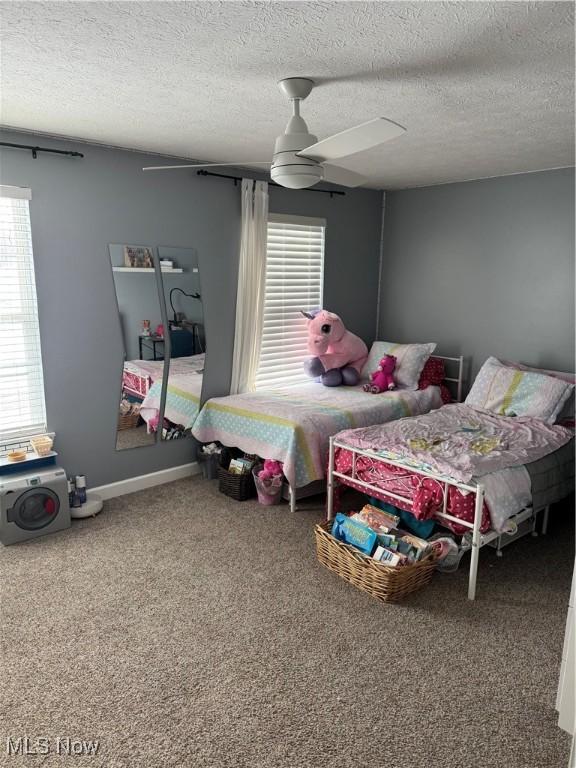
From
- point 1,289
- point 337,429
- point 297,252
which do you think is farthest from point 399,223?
point 1,289

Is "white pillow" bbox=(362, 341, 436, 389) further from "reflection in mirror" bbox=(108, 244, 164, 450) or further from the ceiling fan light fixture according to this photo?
the ceiling fan light fixture

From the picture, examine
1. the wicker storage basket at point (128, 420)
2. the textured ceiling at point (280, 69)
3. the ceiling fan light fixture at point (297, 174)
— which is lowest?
the wicker storage basket at point (128, 420)

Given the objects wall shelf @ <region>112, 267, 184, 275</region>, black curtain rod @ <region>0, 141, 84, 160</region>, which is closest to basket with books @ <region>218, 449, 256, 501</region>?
wall shelf @ <region>112, 267, 184, 275</region>

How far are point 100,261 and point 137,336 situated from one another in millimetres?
573

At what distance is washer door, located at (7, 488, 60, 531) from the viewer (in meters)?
3.40

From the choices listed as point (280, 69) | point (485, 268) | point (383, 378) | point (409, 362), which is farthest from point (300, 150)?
point (485, 268)

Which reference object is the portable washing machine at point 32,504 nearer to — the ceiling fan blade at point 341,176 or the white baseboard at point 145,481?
the white baseboard at point 145,481

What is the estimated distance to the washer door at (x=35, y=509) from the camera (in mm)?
3398

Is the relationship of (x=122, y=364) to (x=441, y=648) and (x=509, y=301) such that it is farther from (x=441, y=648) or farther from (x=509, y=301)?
(x=509, y=301)

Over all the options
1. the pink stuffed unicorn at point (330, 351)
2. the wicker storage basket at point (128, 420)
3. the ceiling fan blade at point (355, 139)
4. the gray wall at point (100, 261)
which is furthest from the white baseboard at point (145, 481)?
the ceiling fan blade at point (355, 139)

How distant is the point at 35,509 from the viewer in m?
3.49

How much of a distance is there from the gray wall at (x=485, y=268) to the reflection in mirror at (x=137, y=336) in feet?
8.37

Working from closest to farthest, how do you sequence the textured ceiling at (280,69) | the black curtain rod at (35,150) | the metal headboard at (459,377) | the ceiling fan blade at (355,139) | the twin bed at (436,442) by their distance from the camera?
the textured ceiling at (280,69) < the ceiling fan blade at (355,139) < the twin bed at (436,442) < the black curtain rod at (35,150) < the metal headboard at (459,377)

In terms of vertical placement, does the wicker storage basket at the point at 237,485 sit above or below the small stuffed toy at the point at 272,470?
below
